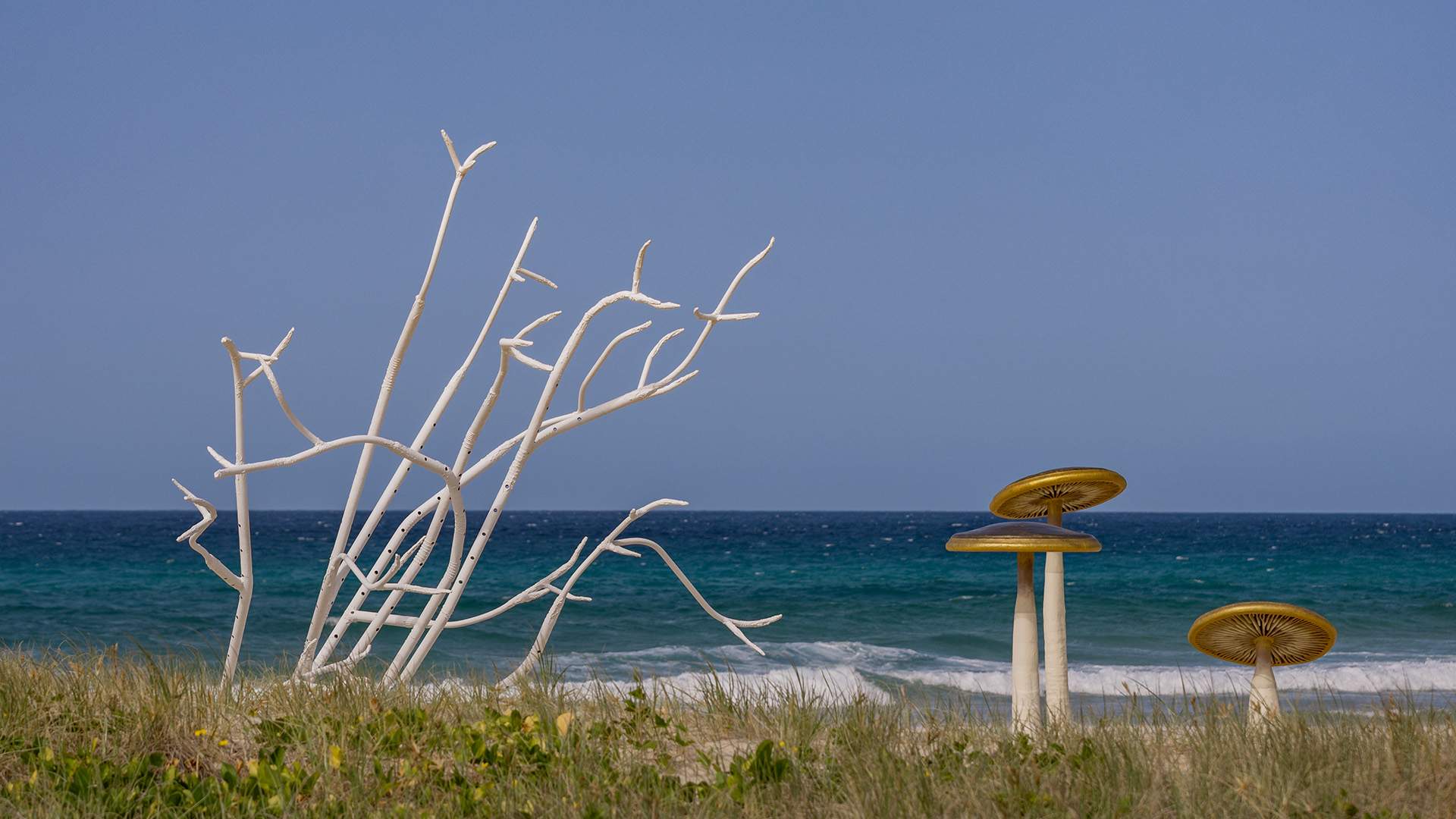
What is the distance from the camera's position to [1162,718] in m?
4.03

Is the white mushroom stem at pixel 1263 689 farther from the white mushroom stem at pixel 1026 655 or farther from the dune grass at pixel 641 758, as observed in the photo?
the white mushroom stem at pixel 1026 655

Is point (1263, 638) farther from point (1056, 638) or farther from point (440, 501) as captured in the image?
point (440, 501)

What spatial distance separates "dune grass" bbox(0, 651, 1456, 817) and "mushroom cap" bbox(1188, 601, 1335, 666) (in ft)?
0.72

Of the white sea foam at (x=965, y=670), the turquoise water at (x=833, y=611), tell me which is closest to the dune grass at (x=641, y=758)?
the turquoise water at (x=833, y=611)

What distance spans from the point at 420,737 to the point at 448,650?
394 inches

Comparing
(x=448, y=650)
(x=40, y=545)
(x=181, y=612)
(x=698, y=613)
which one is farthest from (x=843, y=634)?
(x=40, y=545)

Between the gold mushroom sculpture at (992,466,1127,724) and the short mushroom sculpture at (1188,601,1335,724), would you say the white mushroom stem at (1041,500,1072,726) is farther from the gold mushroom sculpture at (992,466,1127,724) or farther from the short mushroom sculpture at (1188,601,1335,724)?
the short mushroom sculpture at (1188,601,1335,724)

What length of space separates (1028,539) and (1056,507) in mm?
539

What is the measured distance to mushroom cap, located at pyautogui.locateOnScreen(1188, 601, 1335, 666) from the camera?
3.66m

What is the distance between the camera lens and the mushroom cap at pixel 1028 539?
3.61 meters

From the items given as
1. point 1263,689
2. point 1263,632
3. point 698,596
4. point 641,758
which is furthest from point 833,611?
point 641,758

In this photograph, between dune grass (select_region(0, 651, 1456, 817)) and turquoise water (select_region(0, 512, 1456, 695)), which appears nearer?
dune grass (select_region(0, 651, 1456, 817))

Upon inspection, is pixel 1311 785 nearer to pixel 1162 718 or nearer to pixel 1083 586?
pixel 1162 718

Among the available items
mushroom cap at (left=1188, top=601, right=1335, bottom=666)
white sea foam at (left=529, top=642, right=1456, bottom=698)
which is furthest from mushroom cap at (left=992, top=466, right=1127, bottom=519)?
white sea foam at (left=529, top=642, right=1456, bottom=698)
